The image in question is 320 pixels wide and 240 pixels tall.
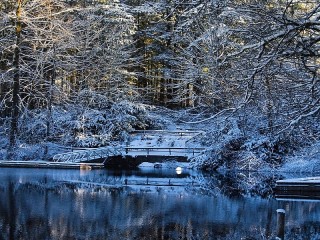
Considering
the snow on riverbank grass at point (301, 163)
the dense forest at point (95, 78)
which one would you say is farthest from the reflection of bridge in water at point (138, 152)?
the snow on riverbank grass at point (301, 163)

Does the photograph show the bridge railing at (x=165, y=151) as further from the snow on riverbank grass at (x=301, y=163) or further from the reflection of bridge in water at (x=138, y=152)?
the snow on riverbank grass at (x=301, y=163)

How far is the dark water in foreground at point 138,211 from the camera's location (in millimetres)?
11531

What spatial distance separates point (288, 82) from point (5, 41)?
79.4 ft

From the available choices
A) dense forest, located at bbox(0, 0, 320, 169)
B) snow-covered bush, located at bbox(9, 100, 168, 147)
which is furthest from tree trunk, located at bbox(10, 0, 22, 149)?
snow-covered bush, located at bbox(9, 100, 168, 147)

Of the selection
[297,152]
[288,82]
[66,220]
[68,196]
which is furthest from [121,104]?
[288,82]

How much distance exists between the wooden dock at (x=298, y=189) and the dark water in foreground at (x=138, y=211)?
3.54ft

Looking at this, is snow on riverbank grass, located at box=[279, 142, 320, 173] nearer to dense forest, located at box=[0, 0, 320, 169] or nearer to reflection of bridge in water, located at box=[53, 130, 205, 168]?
dense forest, located at box=[0, 0, 320, 169]

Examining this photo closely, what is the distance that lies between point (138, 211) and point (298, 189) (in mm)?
6723

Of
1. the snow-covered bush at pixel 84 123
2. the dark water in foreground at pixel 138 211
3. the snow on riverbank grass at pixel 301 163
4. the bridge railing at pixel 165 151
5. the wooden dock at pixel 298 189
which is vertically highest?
the snow-covered bush at pixel 84 123

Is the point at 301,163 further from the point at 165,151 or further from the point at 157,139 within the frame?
the point at 157,139

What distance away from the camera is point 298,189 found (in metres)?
17.8

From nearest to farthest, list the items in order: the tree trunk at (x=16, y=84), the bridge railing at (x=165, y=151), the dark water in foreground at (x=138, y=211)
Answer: the dark water in foreground at (x=138, y=211), the bridge railing at (x=165, y=151), the tree trunk at (x=16, y=84)

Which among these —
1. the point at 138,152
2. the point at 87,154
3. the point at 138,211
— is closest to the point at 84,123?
the point at 87,154

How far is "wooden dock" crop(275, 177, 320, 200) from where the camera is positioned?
17648 millimetres
